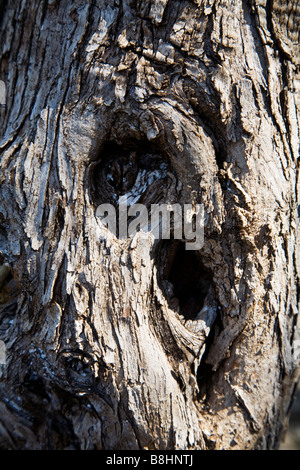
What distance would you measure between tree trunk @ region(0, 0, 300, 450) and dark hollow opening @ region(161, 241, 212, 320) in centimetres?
8

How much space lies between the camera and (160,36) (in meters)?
1.62

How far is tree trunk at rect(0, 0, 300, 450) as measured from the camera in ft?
5.35

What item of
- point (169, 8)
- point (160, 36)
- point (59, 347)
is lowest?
point (59, 347)

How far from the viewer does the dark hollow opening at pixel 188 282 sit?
1.86 meters

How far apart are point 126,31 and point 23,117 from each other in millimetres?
630

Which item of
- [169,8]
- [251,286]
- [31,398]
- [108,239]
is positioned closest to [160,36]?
[169,8]

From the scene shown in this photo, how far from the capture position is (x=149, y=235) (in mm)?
1678

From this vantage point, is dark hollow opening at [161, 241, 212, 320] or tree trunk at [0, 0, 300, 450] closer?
tree trunk at [0, 0, 300, 450]

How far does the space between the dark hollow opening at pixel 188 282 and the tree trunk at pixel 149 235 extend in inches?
3.0

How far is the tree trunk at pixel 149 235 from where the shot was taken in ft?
5.35

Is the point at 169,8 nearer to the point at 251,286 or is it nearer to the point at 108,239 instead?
the point at 108,239

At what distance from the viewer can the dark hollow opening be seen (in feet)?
6.09

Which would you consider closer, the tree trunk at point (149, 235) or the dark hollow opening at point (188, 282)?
the tree trunk at point (149, 235)
